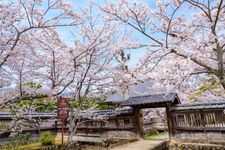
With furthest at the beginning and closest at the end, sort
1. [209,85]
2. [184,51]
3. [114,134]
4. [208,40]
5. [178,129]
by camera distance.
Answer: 1. [114,134]
2. [209,85]
3. [178,129]
4. [208,40]
5. [184,51]

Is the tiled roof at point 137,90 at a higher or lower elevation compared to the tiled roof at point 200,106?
higher

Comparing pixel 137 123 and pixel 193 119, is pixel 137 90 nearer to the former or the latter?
pixel 137 123

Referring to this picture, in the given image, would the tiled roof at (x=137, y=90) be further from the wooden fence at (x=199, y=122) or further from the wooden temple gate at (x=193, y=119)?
the wooden fence at (x=199, y=122)

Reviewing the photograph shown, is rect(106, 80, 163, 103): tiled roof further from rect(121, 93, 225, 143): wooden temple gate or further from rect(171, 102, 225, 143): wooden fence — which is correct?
rect(171, 102, 225, 143): wooden fence

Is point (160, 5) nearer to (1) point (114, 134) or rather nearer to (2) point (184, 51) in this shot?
(2) point (184, 51)

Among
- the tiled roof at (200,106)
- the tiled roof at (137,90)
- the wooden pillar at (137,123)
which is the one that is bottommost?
the wooden pillar at (137,123)

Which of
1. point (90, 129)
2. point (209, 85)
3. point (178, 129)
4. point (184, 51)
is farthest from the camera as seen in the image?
point (90, 129)

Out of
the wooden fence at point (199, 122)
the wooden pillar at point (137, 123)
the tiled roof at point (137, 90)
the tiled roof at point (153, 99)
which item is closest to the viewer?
the wooden fence at point (199, 122)

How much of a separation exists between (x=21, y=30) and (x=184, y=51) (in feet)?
15.7

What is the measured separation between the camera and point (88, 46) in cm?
872

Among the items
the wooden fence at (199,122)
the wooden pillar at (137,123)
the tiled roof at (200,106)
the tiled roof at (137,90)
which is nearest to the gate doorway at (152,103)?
the wooden pillar at (137,123)

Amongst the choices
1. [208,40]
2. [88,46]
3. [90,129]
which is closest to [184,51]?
[208,40]

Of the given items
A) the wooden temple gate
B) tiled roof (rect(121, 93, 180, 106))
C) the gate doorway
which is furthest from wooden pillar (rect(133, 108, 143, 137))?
the wooden temple gate

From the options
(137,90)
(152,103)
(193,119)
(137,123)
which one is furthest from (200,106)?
(137,90)
